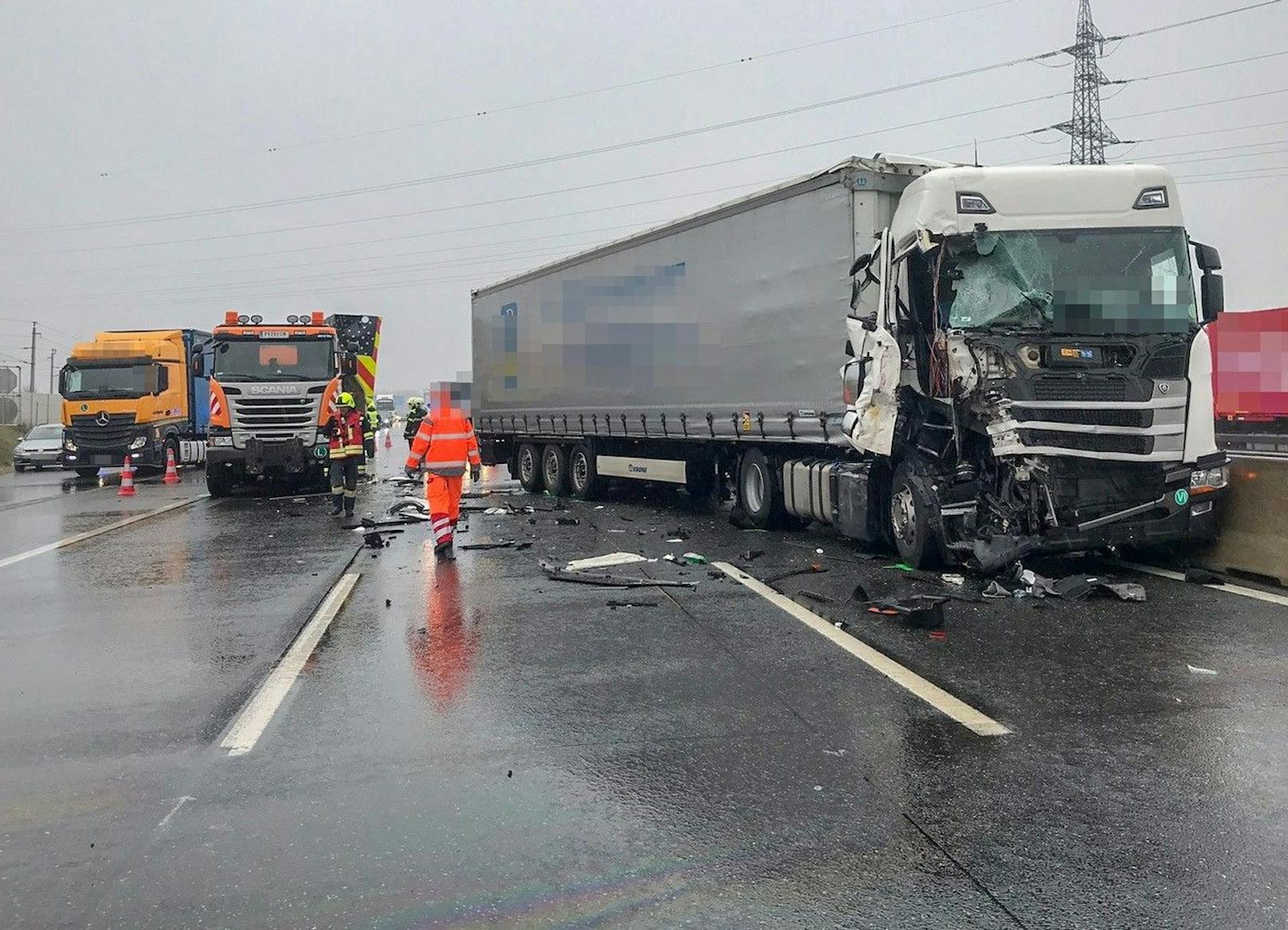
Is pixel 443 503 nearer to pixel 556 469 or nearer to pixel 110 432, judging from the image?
pixel 556 469

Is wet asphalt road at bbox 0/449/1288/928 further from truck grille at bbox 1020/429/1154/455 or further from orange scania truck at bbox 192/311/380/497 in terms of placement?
orange scania truck at bbox 192/311/380/497

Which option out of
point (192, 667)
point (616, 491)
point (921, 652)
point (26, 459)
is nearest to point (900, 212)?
point (921, 652)

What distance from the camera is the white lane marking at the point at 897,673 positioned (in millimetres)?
5270

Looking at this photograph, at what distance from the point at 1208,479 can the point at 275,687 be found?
7.40 m

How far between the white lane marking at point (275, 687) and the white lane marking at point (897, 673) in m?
3.43

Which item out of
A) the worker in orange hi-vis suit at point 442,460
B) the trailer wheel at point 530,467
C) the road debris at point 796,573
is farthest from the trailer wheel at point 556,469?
the road debris at point 796,573

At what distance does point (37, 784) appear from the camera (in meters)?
4.66

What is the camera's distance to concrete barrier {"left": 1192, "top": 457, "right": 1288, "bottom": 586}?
28.9ft

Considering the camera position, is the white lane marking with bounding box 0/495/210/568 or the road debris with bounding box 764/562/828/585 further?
the white lane marking with bounding box 0/495/210/568

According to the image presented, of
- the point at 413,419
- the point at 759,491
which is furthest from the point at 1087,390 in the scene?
the point at 413,419

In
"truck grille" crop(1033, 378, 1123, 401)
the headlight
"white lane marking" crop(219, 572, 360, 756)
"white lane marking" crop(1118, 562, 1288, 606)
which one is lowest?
"white lane marking" crop(1118, 562, 1288, 606)

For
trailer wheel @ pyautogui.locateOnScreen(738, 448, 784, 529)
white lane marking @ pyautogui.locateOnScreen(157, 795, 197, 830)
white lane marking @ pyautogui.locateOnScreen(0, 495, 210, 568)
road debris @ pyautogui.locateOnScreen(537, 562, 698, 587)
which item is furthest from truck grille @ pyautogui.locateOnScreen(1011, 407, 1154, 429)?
white lane marking @ pyautogui.locateOnScreen(0, 495, 210, 568)

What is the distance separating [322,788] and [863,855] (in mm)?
2278

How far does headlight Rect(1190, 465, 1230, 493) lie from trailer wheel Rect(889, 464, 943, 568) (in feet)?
6.74
